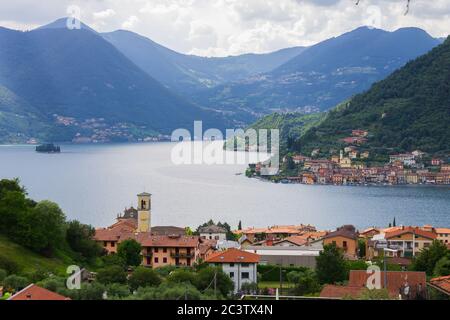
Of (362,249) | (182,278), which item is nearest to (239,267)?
(182,278)

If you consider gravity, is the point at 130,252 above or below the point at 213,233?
above

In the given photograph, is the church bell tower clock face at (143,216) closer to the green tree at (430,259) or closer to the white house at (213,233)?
the white house at (213,233)

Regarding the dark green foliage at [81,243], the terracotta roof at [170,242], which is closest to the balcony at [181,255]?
the terracotta roof at [170,242]

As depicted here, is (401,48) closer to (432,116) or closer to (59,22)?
(59,22)

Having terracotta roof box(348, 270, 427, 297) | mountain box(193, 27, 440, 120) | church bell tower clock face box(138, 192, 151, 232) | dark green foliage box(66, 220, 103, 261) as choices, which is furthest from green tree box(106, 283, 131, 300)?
mountain box(193, 27, 440, 120)

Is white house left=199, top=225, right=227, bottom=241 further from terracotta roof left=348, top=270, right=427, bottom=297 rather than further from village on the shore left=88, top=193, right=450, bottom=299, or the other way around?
terracotta roof left=348, top=270, right=427, bottom=297

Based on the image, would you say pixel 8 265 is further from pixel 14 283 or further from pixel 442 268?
pixel 442 268

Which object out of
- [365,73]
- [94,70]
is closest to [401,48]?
[365,73]
